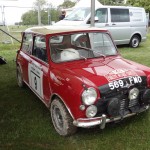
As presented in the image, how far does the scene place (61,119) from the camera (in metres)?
4.04

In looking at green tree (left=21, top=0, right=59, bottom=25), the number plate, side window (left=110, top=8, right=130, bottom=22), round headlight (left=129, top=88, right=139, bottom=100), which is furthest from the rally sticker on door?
green tree (left=21, top=0, right=59, bottom=25)

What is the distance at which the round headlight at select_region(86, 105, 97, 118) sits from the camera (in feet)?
11.5

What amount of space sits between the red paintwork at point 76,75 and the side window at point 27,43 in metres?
0.69

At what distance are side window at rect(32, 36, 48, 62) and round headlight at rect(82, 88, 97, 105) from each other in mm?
1254

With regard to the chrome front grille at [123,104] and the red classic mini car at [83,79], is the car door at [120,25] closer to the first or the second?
the red classic mini car at [83,79]

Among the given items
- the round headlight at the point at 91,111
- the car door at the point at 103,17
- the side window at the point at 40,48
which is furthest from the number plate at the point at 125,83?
the car door at the point at 103,17

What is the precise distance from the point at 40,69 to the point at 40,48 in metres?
0.45

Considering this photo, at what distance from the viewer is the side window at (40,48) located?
4.51m

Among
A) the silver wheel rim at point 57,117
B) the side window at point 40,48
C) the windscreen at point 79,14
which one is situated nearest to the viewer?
the silver wheel rim at point 57,117

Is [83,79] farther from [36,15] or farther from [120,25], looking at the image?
[36,15]

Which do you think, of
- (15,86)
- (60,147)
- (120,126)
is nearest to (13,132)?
(60,147)

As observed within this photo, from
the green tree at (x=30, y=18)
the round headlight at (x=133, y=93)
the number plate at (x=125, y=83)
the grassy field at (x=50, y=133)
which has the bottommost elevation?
the grassy field at (x=50, y=133)

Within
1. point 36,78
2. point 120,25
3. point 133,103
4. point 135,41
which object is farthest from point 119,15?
point 133,103

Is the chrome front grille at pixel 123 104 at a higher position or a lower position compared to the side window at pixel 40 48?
lower
